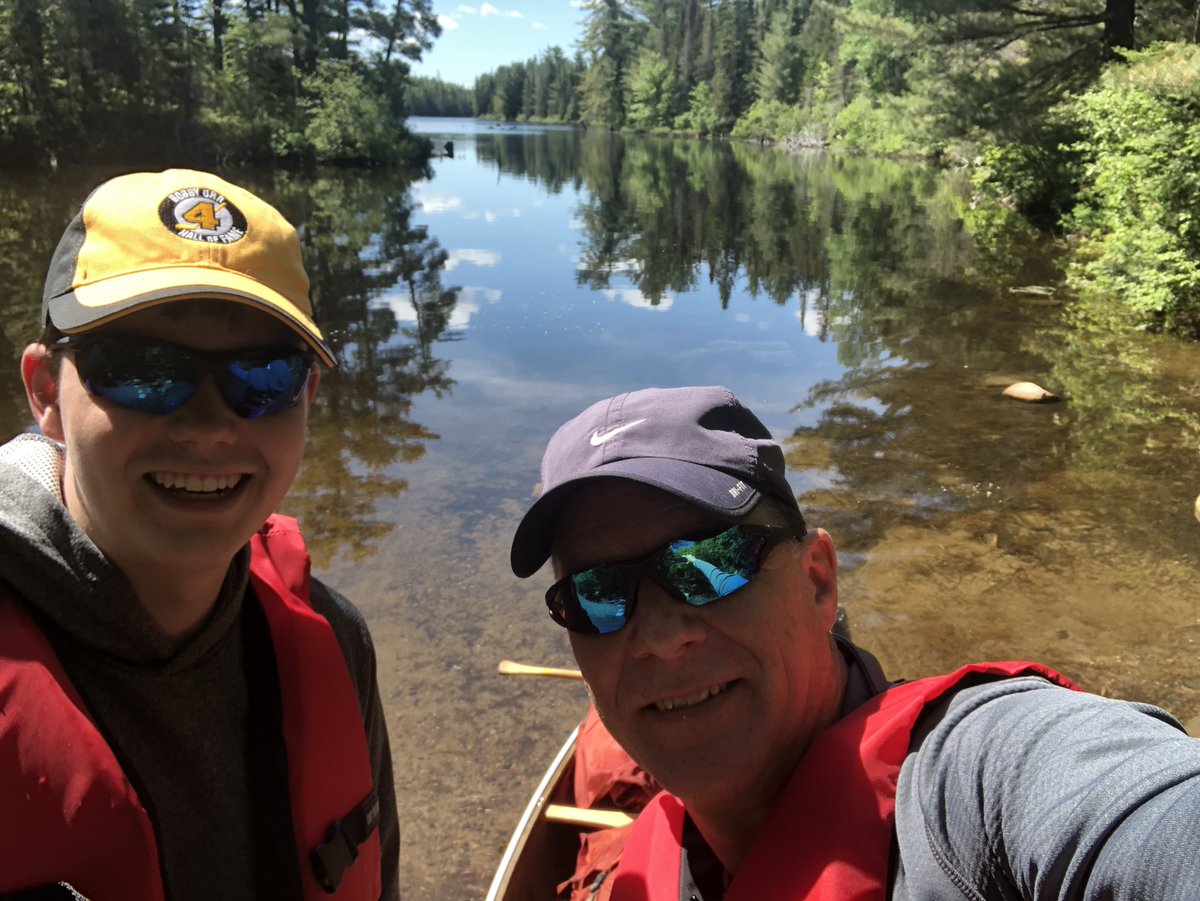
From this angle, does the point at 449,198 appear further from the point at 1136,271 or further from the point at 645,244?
the point at 1136,271

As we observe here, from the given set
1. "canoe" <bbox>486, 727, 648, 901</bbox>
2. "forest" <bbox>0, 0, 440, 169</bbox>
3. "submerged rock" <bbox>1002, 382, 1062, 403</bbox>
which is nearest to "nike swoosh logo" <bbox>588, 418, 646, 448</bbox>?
"canoe" <bbox>486, 727, 648, 901</bbox>

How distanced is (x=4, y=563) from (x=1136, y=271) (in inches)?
529

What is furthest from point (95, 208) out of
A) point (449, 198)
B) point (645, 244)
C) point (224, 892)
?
point (449, 198)

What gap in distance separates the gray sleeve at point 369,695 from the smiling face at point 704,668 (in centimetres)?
74

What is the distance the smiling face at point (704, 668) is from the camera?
1.52 meters

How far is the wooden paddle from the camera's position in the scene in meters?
4.63

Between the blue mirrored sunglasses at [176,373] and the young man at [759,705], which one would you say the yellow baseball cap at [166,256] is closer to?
the blue mirrored sunglasses at [176,373]

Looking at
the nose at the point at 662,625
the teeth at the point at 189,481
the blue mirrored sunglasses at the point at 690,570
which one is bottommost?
the nose at the point at 662,625

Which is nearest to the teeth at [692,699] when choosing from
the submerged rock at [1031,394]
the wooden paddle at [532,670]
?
the wooden paddle at [532,670]

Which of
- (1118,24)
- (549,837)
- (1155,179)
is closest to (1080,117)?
(1155,179)

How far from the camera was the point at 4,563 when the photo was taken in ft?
4.73

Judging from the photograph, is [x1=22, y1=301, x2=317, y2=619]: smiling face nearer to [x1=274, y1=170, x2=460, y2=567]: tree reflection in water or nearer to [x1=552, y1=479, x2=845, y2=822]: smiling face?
[x1=552, y1=479, x2=845, y2=822]: smiling face

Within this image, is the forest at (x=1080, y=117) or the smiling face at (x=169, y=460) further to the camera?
the forest at (x=1080, y=117)

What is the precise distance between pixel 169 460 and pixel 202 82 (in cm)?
4564
